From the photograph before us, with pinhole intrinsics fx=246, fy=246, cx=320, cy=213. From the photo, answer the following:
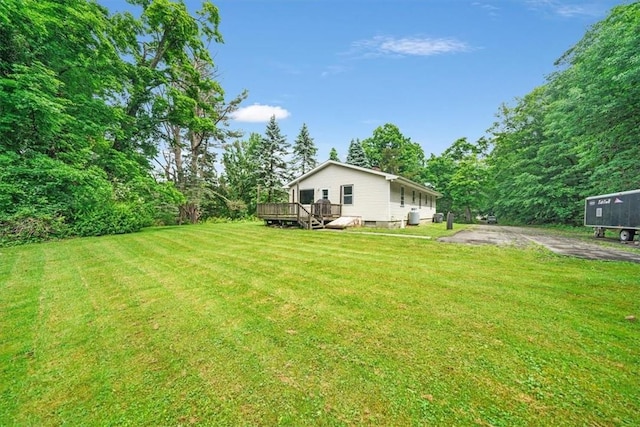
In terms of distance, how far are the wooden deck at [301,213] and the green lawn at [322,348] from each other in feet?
31.1

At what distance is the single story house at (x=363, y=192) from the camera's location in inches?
590

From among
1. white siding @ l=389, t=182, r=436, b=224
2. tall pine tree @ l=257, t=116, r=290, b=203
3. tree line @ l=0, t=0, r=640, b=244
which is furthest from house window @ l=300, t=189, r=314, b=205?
tall pine tree @ l=257, t=116, r=290, b=203

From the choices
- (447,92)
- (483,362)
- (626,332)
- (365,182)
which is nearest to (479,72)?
(447,92)

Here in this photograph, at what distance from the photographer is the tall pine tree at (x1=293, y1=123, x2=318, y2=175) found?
33.3 meters

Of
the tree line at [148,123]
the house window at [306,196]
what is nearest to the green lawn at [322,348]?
the tree line at [148,123]

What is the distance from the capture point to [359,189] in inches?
624

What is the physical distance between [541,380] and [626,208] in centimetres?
1363

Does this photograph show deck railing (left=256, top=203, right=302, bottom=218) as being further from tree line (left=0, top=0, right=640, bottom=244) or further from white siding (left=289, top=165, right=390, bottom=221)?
tree line (left=0, top=0, right=640, bottom=244)

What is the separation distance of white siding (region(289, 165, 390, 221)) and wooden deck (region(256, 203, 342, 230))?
1.14m

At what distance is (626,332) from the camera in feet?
9.34

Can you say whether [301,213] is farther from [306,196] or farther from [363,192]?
[363,192]

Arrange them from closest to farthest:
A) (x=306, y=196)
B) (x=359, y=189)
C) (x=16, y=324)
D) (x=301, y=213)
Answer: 1. (x=16, y=324)
2. (x=301, y=213)
3. (x=359, y=189)
4. (x=306, y=196)

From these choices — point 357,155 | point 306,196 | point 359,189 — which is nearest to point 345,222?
point 359,189

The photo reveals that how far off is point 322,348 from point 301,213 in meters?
12.7
